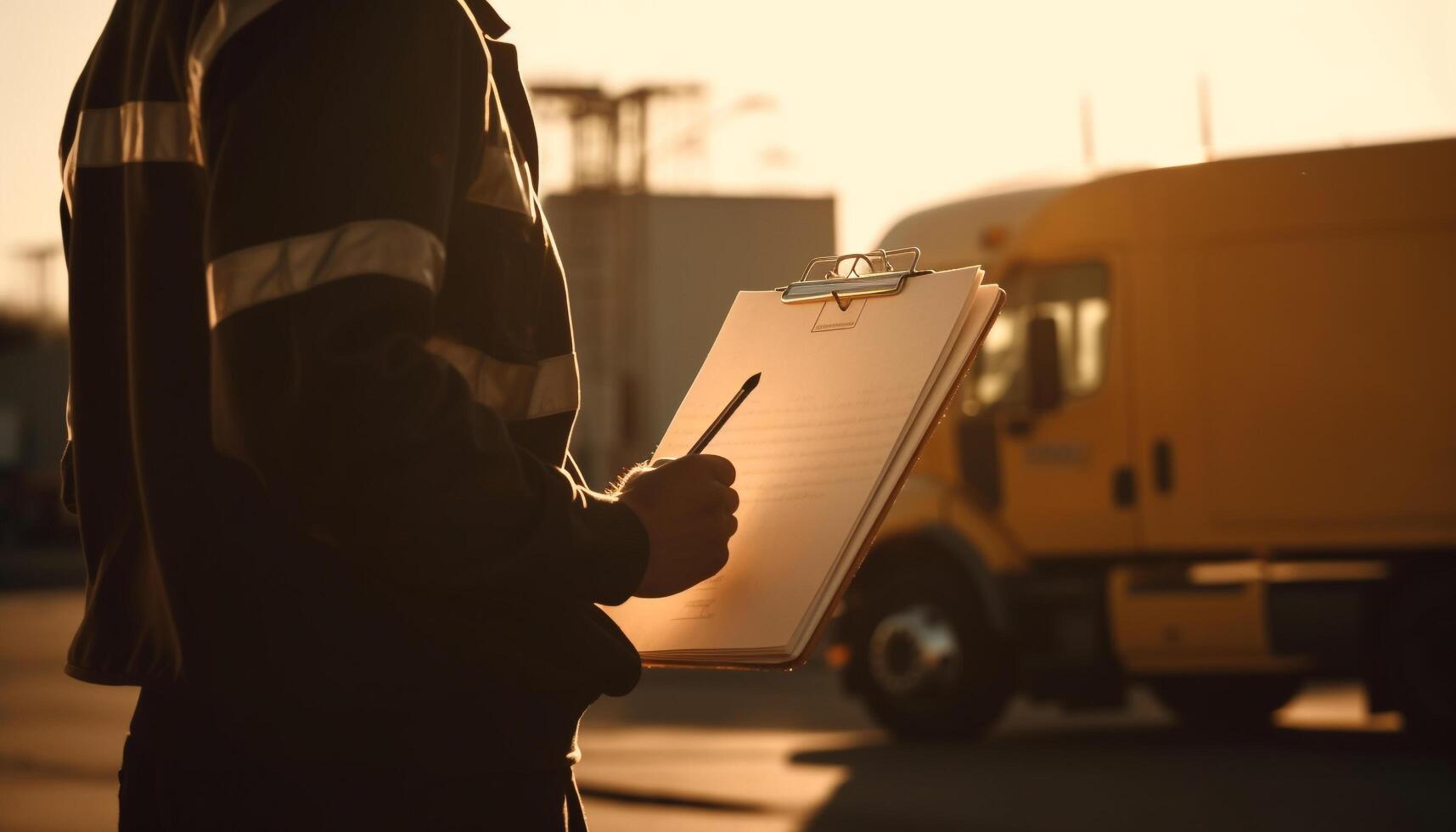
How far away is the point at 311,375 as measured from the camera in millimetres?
1487

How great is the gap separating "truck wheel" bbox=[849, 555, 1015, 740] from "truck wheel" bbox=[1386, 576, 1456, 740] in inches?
78.1

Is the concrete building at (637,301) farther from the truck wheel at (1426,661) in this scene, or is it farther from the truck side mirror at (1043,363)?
the truck wheel at (1426,661)

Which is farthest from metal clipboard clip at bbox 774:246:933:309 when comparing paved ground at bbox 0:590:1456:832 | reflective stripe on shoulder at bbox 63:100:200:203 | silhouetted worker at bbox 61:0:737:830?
paved ground at bbox 0:590:1456:832

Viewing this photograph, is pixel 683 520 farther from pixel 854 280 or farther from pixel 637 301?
pixel 637 301

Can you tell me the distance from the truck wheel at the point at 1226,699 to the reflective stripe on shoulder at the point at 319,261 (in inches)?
420

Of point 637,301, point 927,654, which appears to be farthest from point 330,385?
point 637,301

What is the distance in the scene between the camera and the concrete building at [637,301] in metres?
33.3

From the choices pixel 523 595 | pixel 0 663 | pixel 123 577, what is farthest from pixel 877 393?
pixel 0 663

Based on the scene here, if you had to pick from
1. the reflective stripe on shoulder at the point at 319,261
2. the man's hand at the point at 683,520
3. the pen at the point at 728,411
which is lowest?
the man's hand at the point at 683,520

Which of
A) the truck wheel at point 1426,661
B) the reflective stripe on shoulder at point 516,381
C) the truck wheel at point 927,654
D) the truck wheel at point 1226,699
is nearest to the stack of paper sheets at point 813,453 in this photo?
the reflective stripe on shoulder at point 516,381

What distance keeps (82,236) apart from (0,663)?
17.2 metres

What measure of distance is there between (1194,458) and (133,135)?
31.0 feet

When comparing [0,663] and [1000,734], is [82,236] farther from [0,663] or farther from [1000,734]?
[0,663]

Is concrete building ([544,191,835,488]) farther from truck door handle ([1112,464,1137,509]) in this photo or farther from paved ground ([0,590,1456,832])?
truck door handle ([1112,464,1137,509])
